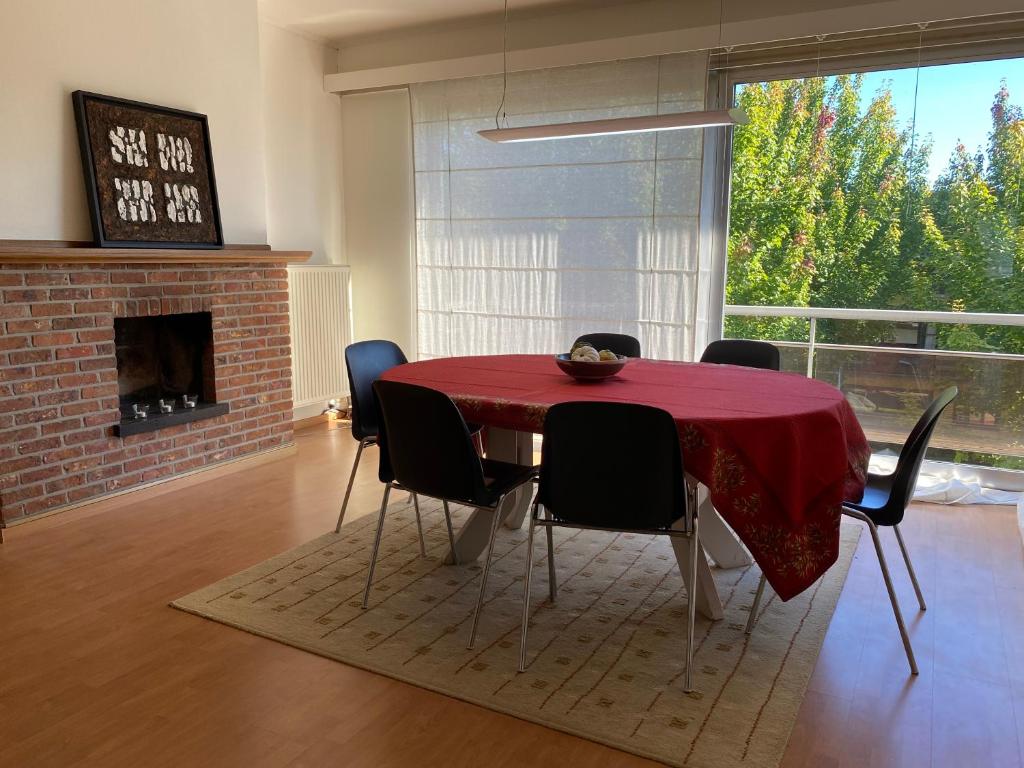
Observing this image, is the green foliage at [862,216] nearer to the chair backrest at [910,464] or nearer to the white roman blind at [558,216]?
the white roman blind at [558,216]

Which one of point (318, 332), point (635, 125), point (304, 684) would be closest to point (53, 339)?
point (318, 332)

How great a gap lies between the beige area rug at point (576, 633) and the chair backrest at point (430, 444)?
503 mm

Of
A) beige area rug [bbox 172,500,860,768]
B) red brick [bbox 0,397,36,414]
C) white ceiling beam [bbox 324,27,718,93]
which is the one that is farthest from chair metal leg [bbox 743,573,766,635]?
red brick [bbox 0,397,36,414]

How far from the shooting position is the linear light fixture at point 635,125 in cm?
319

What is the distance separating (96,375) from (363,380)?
1.40 metres

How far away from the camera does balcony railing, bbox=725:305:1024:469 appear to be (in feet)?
14.1

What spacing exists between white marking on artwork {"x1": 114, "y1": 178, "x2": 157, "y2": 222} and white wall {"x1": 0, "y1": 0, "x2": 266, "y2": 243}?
0.18m

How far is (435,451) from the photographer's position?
103 inches

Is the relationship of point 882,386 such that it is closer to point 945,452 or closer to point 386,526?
point 945,452

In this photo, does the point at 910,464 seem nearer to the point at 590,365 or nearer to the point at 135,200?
the point at 590,365

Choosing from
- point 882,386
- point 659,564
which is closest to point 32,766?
point 659,564

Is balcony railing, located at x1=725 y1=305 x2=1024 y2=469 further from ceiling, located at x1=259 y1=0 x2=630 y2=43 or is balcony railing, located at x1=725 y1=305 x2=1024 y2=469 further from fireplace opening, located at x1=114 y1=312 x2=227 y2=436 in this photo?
fireplace opening, located at x1=114 y1=312 x2=227 y2=436

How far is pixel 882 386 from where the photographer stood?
15.0 ft

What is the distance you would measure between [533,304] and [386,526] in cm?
213
